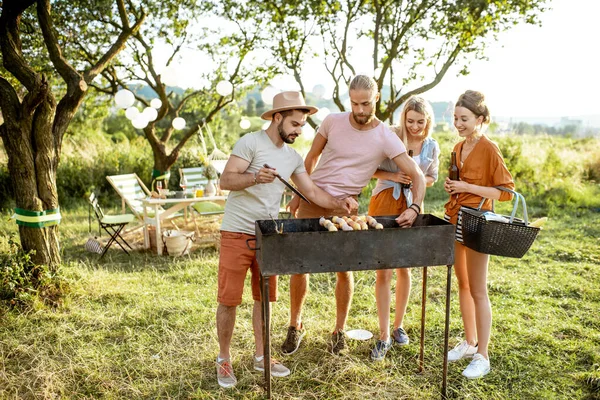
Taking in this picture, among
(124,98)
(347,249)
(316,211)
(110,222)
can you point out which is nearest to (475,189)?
(347,249)

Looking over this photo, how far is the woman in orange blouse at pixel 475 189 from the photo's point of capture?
3.08 meters

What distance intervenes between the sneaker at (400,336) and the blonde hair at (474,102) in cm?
173

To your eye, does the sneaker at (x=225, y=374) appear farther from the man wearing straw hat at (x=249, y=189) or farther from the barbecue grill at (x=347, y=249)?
the barbecue grill at (x=347, y=249)

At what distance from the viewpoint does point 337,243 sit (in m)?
2.77

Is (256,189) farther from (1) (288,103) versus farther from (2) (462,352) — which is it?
(2) (462,352)

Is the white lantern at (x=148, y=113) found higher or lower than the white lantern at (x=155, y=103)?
lower

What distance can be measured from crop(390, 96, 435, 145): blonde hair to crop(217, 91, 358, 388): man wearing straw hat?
2.38 feet

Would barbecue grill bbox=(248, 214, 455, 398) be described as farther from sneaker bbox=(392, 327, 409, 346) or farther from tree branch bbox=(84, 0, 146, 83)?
tree branch bbox=(84, 0, 146, 83)

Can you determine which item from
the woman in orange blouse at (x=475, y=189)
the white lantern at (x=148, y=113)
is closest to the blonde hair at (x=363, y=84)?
the woman in orange blouse at (x=475, y=189)

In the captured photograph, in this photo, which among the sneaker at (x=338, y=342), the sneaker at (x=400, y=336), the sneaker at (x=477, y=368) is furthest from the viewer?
the sneaker at (x=400, y=336)

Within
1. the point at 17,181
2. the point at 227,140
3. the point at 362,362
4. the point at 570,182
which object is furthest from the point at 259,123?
the point at 362,362

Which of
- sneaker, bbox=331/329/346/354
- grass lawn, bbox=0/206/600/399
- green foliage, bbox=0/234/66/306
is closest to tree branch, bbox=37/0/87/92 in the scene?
green foliage, bbox=0/234/66/306

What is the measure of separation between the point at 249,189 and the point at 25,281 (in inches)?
106

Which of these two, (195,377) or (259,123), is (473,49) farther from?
(259,123)
